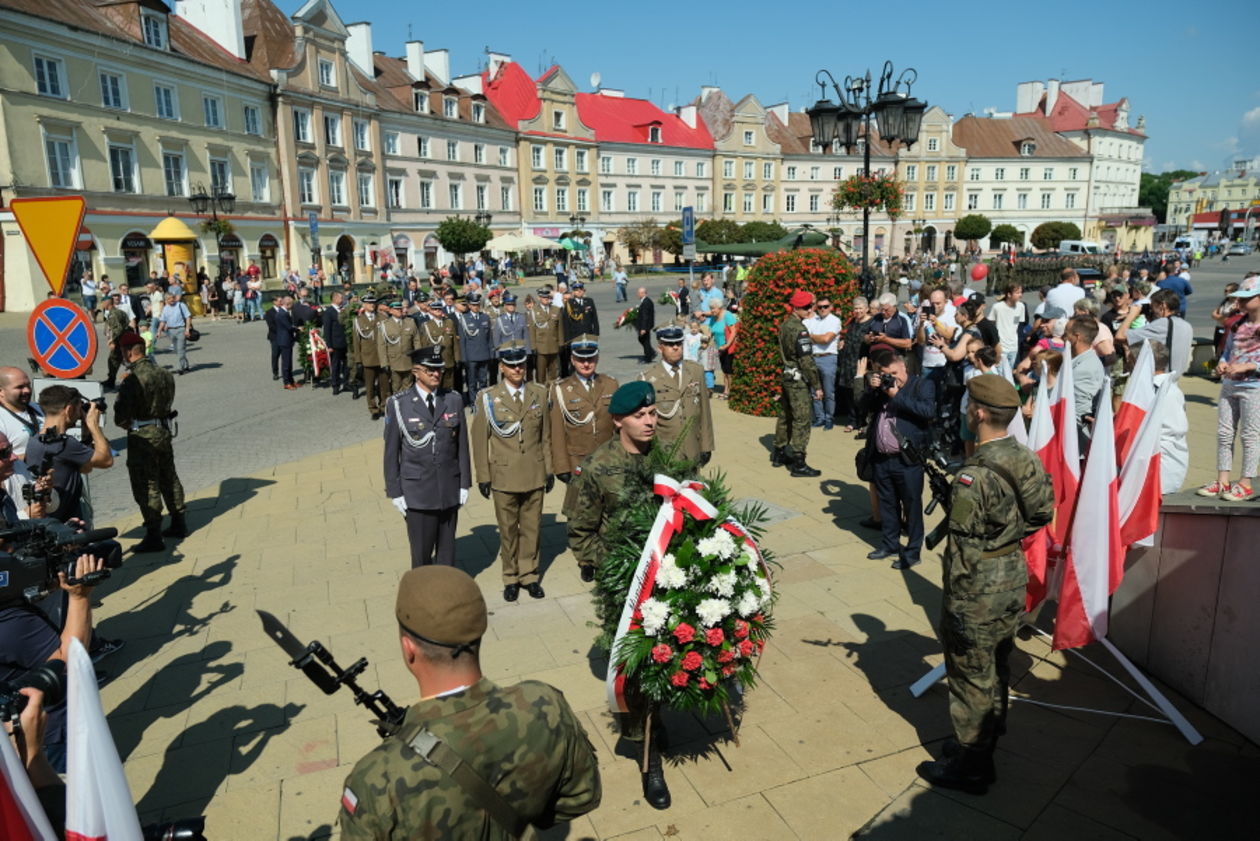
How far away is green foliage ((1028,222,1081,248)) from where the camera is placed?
7281 centimetres

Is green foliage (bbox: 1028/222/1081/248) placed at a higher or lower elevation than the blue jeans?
higher

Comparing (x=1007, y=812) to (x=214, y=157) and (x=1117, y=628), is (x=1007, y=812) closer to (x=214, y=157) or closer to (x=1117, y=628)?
(x=1117, y=628)

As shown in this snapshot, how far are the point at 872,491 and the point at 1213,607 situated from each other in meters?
3.27

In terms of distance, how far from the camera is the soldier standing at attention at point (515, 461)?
662 cm

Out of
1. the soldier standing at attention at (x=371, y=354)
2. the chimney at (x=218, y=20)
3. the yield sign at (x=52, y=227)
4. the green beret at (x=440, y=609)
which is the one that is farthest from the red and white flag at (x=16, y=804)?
the chimney at (x=218, y=20)

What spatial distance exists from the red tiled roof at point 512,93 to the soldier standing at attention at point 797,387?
54.2 metres

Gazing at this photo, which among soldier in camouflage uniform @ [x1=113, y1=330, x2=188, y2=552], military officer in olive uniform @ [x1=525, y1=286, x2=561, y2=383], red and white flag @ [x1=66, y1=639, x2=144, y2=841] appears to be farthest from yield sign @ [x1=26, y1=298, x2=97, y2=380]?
military officer in olive uniform @ [x1=525, y1=286, x2=561, y2=383]

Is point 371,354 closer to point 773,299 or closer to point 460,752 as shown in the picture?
point 773,299

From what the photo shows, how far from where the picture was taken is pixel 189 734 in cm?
496

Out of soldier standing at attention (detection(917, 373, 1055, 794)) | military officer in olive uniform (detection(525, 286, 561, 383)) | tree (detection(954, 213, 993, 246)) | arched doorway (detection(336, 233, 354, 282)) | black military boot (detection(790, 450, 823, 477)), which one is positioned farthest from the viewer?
tree (detection(954, 213, 993, 246))

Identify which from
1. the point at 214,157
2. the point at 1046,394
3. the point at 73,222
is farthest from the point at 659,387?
the point at 214,157

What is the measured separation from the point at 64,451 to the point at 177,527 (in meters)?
2.85

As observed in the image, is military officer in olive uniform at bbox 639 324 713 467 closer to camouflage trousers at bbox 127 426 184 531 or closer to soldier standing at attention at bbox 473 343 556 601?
soldier standing at attention at bbox 473 343 556 601

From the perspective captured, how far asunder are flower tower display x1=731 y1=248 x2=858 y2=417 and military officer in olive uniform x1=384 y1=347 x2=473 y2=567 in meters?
6.24
